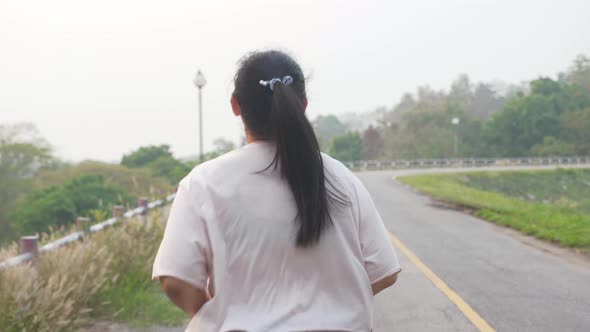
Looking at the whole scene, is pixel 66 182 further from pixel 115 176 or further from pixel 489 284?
pixel 489 284

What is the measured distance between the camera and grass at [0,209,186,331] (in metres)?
4.71

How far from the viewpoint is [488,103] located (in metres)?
136

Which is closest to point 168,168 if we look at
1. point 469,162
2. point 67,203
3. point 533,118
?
point 67,203

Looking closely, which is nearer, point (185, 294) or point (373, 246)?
point (185, 294)

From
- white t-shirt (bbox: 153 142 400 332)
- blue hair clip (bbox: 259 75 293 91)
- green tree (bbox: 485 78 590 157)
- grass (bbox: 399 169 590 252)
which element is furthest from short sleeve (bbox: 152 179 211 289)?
green tree (bbox: 485 78 590 157)

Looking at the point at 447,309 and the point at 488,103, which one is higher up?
the point at 488,103

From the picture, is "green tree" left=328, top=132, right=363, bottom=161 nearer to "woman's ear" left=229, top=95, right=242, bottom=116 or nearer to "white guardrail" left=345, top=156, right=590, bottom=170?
"white guardrail" left=345, top=156, right=590, bottom=170

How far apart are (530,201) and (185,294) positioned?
2778cm

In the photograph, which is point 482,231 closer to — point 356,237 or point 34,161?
point 356,237

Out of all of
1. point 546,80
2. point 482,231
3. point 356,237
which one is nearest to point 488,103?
point 546,80

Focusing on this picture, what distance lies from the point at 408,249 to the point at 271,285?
872cm

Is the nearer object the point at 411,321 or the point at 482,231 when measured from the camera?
the point at 411,321

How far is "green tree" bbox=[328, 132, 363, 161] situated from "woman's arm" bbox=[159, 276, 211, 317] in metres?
72.4

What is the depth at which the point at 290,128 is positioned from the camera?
193 centimetres
